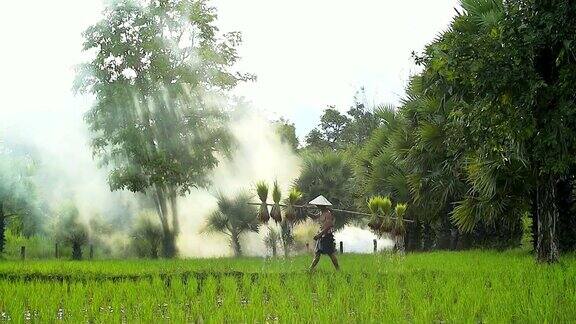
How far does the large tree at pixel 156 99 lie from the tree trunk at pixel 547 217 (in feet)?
44.3

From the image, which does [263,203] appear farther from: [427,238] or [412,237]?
[427,238]

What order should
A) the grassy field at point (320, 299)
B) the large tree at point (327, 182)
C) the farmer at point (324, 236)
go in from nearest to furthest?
the grassy field at point (320, 299) → the farmer at point (324, 236) → the large tree at point (327, 182)

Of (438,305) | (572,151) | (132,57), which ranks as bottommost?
(438,305)

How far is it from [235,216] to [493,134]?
50.4 feet

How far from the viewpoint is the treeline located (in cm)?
1433

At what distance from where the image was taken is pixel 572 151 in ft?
51.5

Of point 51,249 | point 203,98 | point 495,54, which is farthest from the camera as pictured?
point 51,249

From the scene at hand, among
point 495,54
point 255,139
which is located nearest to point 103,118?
point 255,139

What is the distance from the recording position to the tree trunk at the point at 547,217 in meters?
16.2

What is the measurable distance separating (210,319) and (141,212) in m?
22.9

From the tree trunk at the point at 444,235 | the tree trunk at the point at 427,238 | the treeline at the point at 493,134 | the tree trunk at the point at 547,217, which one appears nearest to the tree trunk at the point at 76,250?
the treeline at the point at 493,134

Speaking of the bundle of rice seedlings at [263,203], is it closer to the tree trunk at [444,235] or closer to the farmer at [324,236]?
the farmer at [324,236]

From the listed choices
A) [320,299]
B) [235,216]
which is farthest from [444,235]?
[320,299]

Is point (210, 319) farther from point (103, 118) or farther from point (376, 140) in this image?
point (376, 140)
